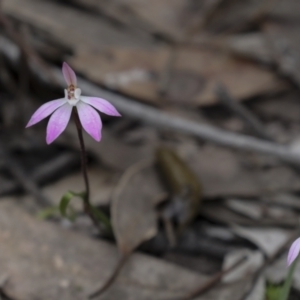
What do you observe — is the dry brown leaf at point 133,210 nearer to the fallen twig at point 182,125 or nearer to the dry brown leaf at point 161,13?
the fallen twig at point 182,125

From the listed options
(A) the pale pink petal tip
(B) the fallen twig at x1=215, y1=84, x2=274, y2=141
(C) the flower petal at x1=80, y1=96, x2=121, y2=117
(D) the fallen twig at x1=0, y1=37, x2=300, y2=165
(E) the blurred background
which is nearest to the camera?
(A) the pale pink petal tip

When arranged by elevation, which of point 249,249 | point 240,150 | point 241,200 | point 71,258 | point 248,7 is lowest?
point 71,258

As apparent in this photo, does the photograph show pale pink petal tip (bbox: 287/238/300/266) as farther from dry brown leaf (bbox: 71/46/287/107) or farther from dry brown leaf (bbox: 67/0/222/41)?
dry brown leaf (bbox: 67/0/222/41)

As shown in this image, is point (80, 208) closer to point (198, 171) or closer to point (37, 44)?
point (198, 171)

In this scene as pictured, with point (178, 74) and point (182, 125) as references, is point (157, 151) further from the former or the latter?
point (178, 74)

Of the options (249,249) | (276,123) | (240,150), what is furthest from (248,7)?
(249,249)

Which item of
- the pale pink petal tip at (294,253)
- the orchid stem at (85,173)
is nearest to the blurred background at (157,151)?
the orchid stem at (85,173)

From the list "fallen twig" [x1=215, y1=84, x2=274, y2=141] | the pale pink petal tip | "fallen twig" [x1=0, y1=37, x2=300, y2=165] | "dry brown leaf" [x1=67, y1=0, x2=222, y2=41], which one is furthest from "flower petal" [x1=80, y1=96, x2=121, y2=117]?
"dry brown leaf" [x1=67, y1=0, x2=222, y2=41]
